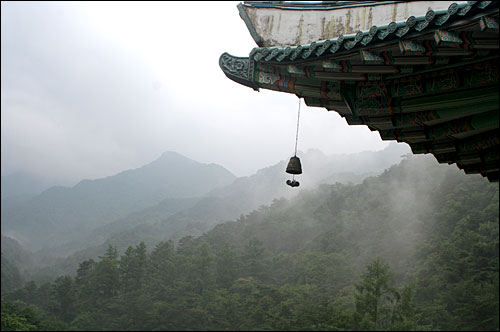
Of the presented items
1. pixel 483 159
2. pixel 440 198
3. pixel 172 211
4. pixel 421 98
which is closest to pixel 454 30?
pixel 421 98

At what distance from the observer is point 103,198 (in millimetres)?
110812

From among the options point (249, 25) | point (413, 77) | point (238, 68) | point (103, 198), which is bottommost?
point (413, 77)

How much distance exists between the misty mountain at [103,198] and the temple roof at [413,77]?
94126mm

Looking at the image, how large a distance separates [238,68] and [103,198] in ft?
376

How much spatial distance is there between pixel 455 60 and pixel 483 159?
137cm

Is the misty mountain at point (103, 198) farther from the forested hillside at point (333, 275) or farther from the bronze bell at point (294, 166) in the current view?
the bronze bell at point (294, 166)

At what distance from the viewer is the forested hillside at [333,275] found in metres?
18.5

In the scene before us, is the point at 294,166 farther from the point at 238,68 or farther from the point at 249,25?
the point at 249,25

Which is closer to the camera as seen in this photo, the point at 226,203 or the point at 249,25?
the point at 249,25

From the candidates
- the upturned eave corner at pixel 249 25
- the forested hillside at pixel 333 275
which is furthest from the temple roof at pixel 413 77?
the forested hillside at pixel 333 275

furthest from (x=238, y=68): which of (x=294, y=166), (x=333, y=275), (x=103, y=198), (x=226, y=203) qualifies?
(x=103, y=198)

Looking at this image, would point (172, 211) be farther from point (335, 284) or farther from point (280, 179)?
point (335, 284)

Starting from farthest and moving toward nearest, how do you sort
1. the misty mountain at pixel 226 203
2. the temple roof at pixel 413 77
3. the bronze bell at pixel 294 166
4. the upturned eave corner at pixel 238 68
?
the misty mountain at pixel 226 203
the bronze bell at pixel 294 166
the upturned eave corner at pixel 238 68
the temple roof at pixel 413 77

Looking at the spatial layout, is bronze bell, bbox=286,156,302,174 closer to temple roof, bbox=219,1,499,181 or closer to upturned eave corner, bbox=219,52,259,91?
temple roof, bbox=219,1,499,181
